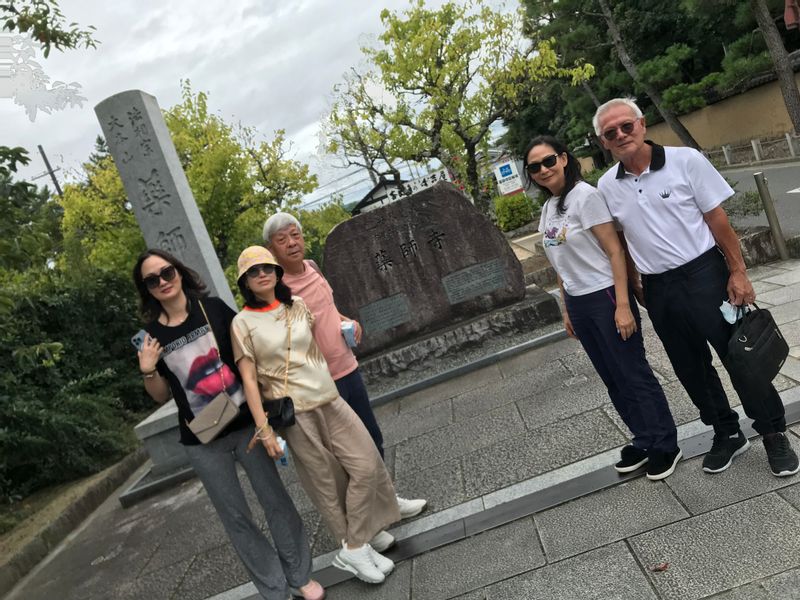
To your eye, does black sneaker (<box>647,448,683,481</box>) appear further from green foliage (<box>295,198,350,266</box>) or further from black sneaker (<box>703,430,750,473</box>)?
green foliage (<box>295,198,350,266</box>)

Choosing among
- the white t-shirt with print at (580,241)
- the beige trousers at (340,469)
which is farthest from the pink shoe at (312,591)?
the white t-shirt with print at (580,241)

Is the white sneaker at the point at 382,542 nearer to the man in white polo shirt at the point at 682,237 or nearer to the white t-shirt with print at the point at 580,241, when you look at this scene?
the white t-shirt with print at the point at 580,241

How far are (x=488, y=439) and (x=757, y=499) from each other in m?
2.09

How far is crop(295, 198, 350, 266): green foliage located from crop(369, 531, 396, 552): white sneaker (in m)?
13.7

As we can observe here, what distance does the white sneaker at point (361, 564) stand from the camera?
3322mm

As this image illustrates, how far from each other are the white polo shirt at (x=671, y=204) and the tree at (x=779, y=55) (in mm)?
19708

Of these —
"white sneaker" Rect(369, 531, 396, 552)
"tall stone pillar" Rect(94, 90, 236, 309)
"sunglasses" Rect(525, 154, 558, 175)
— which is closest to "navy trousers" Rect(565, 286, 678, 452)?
"sunglasses" Rect(525, 154, 558, 175)

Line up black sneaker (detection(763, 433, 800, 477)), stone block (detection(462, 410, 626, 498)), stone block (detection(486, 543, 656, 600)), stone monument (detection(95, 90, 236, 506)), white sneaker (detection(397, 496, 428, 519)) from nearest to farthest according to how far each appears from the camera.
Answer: stone block (detection(486, 543, 656, 600)) → black sneaker (detection(763, 433, 800, 477)) → white sneaker (detection(397, 496, 428, 519)) → stone block (detection(462, 410, 626, 498)) → stone monument (detection(95, 90, 236, 506))

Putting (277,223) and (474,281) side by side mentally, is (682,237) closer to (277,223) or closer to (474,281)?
(277,223)


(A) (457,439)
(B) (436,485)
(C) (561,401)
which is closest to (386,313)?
(A) (457,439)

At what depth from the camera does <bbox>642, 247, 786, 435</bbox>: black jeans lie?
10.2ft

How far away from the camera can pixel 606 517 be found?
10.7 feet

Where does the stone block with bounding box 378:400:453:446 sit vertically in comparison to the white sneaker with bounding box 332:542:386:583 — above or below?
below


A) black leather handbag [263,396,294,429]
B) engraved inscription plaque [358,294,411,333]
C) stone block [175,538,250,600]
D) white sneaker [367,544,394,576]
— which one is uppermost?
black leather handbag [263,396,294,429]
